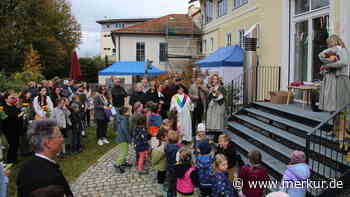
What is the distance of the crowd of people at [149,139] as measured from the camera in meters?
2.71

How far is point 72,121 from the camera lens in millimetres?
8141

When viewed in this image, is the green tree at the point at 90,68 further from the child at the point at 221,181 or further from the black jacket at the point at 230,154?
the child at the point at 221,181

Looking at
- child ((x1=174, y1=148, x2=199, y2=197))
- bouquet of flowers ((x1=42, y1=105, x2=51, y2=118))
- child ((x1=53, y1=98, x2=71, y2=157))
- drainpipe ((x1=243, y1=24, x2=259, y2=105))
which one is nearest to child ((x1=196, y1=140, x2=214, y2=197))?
child ((x1=174, y1=148, x2=199, y2=197))

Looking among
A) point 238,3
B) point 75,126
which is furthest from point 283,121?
point 238,3

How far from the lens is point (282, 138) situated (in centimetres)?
643

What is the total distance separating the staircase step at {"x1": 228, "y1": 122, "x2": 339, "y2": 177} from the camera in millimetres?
4776

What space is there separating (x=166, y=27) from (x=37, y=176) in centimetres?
2658

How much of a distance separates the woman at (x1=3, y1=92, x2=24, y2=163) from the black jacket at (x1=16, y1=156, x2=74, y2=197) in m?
5.12

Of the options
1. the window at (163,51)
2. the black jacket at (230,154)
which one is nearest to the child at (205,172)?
the black jacket at (230,154)

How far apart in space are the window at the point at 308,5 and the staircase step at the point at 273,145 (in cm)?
403

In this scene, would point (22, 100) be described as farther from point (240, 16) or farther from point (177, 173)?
point (240, 16)

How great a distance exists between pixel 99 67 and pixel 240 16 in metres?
25.2

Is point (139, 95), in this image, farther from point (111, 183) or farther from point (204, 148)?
point (204, 148)

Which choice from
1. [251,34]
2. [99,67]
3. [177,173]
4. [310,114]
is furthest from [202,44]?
[177,173]
